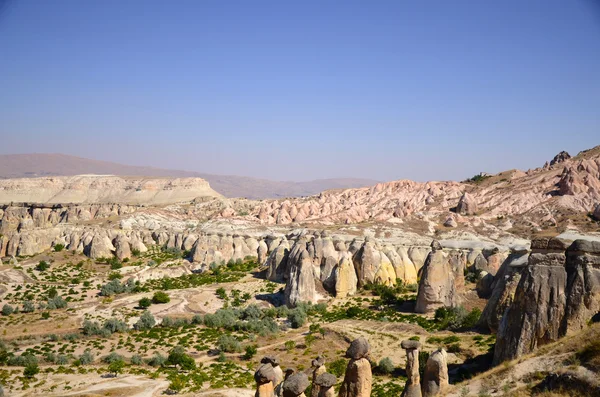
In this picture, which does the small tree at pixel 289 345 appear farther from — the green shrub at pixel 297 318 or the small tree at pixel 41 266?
the small tree at pixel 41 266

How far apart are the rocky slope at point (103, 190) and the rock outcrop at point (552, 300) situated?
11666 cm

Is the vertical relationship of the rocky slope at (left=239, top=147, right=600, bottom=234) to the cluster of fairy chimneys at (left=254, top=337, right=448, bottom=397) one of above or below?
above

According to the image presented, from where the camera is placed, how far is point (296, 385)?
10.5m

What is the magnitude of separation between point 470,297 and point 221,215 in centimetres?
6104

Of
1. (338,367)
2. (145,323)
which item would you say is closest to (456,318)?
(338,367)

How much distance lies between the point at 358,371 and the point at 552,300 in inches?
274

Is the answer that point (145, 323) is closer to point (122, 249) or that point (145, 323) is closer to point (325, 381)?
point (325, 381)

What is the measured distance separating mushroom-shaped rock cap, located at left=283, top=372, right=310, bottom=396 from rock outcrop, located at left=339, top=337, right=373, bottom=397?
1743mm

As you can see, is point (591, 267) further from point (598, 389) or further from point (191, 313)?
point (191, 313)

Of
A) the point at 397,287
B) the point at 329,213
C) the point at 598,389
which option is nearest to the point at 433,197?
the point at 329,213

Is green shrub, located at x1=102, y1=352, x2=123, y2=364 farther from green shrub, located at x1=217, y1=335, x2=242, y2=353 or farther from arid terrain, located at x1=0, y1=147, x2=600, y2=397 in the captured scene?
green shrub, located at x1=217, y1=335, x2=242, y2=353

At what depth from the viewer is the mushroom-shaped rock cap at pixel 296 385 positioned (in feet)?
34.2

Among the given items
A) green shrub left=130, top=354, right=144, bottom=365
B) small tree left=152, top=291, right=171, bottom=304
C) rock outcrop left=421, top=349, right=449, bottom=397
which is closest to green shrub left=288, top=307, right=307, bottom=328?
green shrub left=130, top=354, right=144, bottom=365

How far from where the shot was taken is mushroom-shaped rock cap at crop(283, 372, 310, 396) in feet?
34.2
